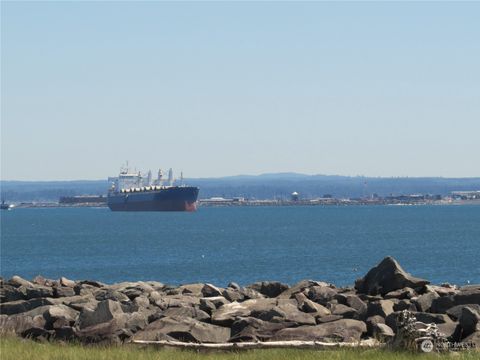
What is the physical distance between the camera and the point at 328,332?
16.7m

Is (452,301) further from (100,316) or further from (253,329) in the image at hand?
(100,316)

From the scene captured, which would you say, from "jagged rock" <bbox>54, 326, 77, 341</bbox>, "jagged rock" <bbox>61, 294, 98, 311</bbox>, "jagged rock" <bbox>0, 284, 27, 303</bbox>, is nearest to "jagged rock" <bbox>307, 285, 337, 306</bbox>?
"jagged rock" <bbox>61, 294, 98, 311</bbox>

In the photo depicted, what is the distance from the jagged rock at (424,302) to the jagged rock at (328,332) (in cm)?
180

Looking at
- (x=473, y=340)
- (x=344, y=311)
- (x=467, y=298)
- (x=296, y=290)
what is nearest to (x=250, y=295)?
(x=296, y=290)

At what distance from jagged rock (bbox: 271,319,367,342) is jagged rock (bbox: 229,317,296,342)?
0.21 m

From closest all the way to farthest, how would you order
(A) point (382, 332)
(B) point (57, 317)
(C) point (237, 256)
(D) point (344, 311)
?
(A) point (382, 332), (D) point (344, 311), (B) point (57, 317), (C) point (237, 256)

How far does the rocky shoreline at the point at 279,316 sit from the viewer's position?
16.4m

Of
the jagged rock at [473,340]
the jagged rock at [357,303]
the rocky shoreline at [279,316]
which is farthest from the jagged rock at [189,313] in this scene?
the jagged rock at [473,340]

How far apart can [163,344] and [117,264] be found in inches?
2112

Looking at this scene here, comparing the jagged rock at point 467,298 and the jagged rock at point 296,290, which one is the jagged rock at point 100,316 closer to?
the jagged rock at point 296,290

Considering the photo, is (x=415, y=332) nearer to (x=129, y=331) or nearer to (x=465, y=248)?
(x=129, y=331)

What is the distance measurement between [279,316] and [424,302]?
2693mm

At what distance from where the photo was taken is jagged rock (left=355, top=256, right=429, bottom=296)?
2050 cm

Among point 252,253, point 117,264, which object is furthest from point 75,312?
point 252,253
